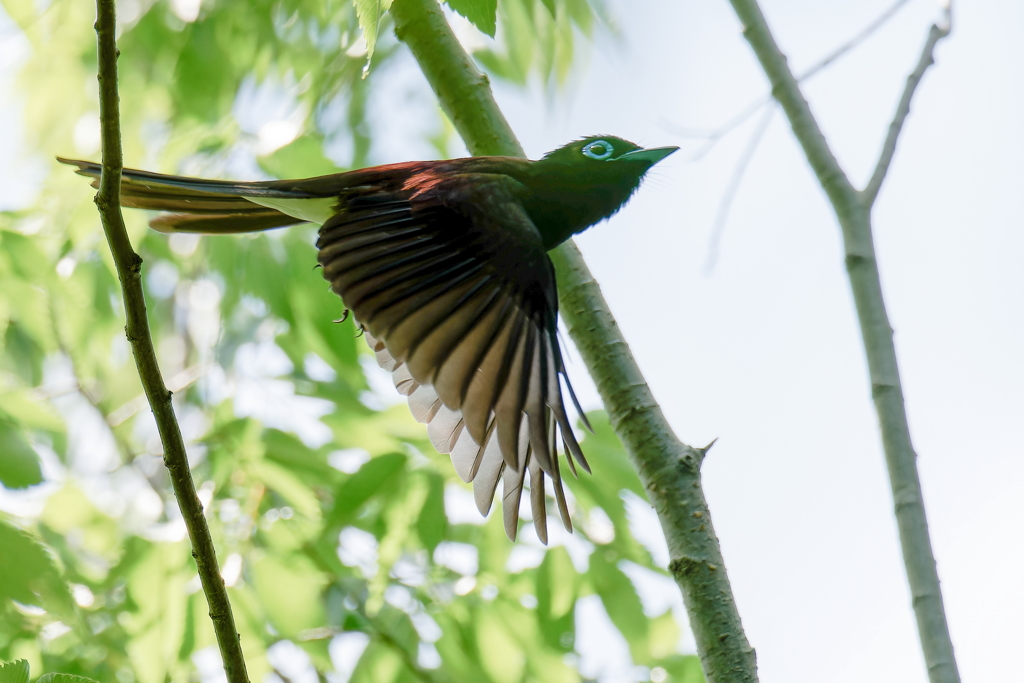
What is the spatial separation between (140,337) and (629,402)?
998 mm

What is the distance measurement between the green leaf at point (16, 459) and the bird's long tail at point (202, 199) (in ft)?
1.99

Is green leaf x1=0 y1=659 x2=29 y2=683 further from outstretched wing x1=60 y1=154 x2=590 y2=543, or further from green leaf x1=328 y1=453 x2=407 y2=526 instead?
green leaf x1=328 y1=453 x2=407 y2=526

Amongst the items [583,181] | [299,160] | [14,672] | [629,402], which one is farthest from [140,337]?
[583,181]

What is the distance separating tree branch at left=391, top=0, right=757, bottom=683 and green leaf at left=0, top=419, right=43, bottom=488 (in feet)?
3.69

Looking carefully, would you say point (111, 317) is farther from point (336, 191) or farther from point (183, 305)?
point (183, 305)

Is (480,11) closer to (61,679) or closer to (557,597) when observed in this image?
(61,679)

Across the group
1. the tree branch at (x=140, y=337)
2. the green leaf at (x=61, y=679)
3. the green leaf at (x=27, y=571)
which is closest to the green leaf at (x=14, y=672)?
the green leaf at (x=61, y=679)

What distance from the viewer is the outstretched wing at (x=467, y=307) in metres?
1.79

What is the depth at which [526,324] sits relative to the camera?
1.96 meters

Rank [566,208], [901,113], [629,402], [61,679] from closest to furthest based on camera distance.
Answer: [61,679] → [629,402] → [901,113] → [566,208]

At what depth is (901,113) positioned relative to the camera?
6.72 feet

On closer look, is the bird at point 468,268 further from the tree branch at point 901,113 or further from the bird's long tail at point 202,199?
the tree branch at point 901,113

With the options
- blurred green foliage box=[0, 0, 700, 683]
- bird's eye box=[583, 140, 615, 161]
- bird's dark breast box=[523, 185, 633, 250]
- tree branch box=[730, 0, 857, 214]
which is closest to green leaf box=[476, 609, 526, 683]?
blurred green foliage box=[0, 0, 700, 683]

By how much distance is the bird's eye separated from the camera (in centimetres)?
239
